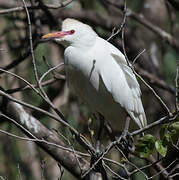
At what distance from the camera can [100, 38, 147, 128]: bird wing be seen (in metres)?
3.20

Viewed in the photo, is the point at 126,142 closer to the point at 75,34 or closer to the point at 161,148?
the point at 161,148

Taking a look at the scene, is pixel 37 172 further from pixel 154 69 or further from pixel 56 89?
pixel 154 69

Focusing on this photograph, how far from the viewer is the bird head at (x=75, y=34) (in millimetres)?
3256

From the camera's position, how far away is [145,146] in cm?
248

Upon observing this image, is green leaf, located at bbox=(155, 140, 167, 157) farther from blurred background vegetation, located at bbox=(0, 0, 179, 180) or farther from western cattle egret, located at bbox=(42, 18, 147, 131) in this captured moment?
blurred background vegetation, located at bbox=(0, 0, 179, 180)

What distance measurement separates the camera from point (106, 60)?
3.21m

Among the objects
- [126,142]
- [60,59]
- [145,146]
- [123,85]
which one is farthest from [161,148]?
[60,59]

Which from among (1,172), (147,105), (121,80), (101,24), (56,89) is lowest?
(1,172)

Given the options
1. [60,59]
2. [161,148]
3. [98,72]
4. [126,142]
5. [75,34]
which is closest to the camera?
[161,148]

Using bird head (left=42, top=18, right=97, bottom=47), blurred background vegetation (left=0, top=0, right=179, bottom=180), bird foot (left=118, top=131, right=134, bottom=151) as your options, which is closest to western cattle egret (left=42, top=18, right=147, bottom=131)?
bird head (left=42, top=18, right=97, bottom=47)

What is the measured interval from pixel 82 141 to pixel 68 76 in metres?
0.89

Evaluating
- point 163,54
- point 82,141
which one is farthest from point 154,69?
point 82,141

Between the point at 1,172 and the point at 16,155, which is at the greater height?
the point at 16,155

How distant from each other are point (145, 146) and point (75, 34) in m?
1.16
